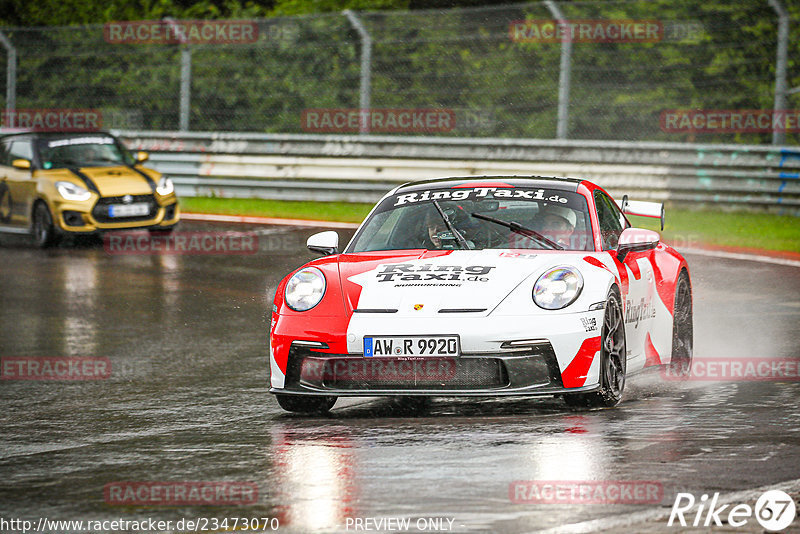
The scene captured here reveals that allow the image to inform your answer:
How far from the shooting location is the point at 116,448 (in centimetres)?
705

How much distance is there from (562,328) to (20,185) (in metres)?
12.2

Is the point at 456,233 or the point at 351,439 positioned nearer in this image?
the point at 351,439

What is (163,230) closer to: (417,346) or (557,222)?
(557,222)

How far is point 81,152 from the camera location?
18.8 meters

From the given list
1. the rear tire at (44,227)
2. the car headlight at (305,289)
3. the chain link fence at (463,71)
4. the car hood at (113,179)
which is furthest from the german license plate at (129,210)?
the car headlight at (305,289)

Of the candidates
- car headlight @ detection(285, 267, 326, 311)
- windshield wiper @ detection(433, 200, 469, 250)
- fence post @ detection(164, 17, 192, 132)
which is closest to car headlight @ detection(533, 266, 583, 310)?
windshield wiper @ detection(433, 200, 469, 250)

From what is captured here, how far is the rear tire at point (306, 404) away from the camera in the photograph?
789 cm

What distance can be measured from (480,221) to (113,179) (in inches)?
398

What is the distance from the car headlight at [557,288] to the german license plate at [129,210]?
424 inches

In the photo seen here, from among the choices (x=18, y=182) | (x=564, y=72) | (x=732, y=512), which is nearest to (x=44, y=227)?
(x=18, y=182)

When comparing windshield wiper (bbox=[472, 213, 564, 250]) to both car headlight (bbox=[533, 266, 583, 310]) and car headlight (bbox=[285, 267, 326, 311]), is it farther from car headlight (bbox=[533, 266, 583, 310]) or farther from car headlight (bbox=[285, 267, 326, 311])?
car headlight (bbox=[285, 267, 326, 311])

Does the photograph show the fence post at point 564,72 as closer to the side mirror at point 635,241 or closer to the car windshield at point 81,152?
the car windshield at point 81,152

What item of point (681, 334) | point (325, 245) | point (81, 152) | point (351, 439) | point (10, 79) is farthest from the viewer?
point (10, 79)

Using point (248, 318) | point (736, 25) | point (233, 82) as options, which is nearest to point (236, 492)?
point (248, 318)
